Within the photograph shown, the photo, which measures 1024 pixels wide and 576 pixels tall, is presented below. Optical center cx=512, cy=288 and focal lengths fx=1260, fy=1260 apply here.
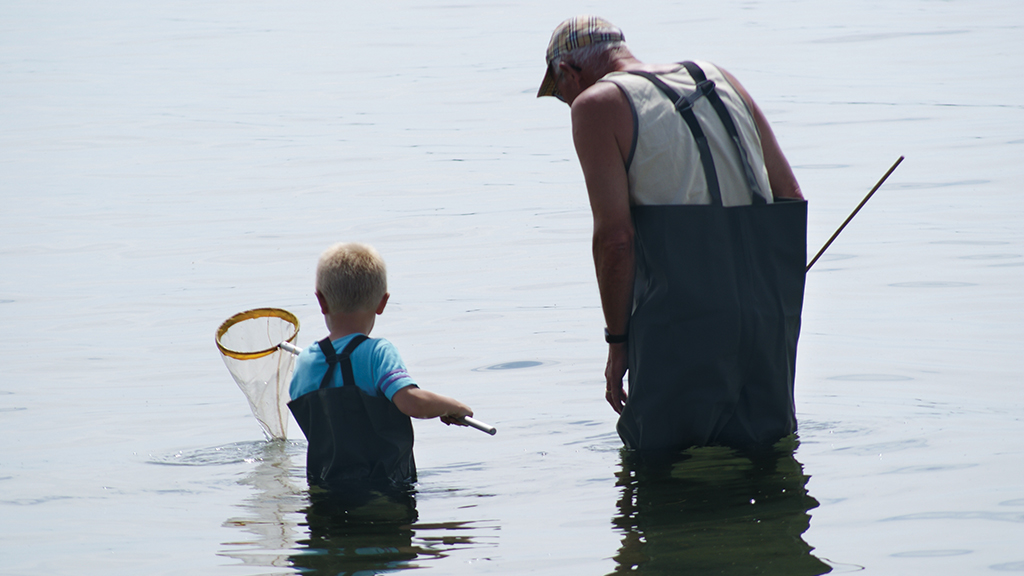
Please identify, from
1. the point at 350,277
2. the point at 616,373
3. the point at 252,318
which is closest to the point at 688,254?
the point at 616,373

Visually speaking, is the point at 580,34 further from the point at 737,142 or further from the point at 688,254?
the point at 688,254

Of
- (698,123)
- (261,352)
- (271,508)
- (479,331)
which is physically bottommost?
(271,508)

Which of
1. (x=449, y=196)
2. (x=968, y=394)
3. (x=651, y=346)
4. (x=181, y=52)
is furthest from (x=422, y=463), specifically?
(x=181, y=52)

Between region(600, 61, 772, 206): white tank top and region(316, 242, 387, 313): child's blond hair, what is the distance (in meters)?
0.89

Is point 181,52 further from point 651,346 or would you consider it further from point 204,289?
point 651,346

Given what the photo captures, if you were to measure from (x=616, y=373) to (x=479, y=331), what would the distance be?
353 centimetres

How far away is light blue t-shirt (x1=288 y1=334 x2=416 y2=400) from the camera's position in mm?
4059

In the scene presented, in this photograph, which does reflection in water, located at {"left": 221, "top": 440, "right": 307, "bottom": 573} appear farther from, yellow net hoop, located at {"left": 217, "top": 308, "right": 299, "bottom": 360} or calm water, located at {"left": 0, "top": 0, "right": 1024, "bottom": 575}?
yellow net hoop, located at {"left": 217, "top": 308, "right": 299, "bottom": 360}

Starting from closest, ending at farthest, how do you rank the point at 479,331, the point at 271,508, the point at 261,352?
the point at 271,508 < the point at 261,352 < the point at 479,331

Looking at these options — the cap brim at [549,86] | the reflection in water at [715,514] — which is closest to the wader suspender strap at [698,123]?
the cap brim at [549,86]

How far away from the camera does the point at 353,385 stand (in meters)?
4.13

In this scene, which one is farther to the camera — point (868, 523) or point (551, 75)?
point (551, 75)

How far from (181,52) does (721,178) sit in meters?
26.7

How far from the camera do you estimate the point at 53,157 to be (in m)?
15.6
